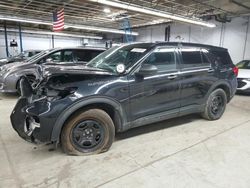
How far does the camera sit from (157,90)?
3.11 m

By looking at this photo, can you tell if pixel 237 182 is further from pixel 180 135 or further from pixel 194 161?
pixel 180 135

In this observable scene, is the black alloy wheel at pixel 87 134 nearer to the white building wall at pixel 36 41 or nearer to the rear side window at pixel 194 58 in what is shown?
the rear side window at pixel 194 58

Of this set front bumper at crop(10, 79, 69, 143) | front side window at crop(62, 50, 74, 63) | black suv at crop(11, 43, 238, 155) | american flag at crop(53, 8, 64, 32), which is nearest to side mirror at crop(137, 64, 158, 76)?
black suv at crop(11, 43, 238, 155)

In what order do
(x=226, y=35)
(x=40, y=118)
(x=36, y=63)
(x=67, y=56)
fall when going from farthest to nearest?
(x=226, y=35) → (x=67, y=56) → (x=36, y=63) → (x=40, y=118)

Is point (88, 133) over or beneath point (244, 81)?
beneath

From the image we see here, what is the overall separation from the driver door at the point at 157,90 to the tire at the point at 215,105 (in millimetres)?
950

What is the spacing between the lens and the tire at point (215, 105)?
159 inches

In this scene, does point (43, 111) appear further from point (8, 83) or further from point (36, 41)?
point (36, 41)

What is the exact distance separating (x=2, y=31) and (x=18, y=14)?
25.1ft

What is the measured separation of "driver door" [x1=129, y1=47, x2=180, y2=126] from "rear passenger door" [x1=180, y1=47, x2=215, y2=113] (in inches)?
6.8

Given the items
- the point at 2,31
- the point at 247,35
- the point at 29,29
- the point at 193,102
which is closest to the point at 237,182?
the point at 193,102

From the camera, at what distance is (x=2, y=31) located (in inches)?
697

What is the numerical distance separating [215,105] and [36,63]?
4.77 metres

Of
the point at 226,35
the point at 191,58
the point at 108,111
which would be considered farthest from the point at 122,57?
the point at 226,35
